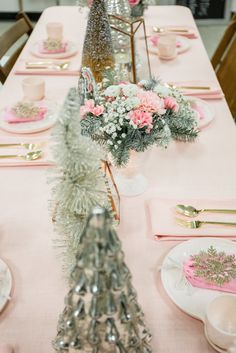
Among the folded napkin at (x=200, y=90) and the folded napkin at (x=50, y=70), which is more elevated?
the folded napkin at (x=200, y=90)

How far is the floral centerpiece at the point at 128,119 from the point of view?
3.32ft

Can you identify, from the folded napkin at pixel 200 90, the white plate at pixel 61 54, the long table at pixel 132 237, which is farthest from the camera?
the white plate at pixel 61 54

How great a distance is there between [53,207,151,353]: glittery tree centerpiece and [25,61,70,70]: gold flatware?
136 cm

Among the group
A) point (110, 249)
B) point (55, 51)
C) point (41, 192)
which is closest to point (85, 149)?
point (110, 249)

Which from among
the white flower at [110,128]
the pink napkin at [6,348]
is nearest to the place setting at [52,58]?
the white flower at [110,128]

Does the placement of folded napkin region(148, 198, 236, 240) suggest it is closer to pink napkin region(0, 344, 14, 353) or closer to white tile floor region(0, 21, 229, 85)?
pink napkin region(0, 344, 14, 353)

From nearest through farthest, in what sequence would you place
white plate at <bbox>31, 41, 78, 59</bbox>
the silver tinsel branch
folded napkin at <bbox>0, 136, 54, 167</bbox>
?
the silver tinsel branch
folded napkin at <bbox>0, 136, 54, 167</bbox>
white plate at <bbox>31, 41, 78, 59</bbox>

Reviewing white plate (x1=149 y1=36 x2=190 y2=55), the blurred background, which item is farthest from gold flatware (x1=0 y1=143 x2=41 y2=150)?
the blurred background

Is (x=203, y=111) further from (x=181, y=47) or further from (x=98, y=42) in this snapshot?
(x=181, y=47)

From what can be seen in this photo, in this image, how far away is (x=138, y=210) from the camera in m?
1.13

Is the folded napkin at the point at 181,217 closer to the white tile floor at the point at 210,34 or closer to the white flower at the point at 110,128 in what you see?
the white flower at the point at 110,128

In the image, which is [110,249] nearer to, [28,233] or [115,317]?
[115,317]

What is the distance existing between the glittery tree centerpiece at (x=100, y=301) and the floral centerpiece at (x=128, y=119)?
44 centimetres

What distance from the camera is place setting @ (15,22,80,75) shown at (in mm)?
1863
